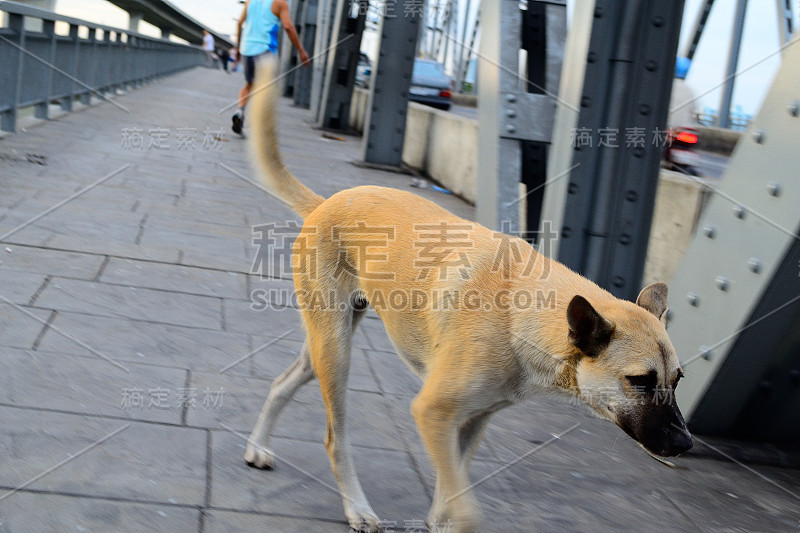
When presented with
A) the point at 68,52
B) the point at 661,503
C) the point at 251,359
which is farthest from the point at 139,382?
the point at 68,52

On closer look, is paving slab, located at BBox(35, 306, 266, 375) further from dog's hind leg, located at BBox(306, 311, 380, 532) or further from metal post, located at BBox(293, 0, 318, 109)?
metal post, located at BBox(293, 0, 318, 109)

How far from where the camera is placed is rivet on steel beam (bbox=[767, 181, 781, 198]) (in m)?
4.16

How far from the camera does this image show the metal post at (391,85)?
12.2 metres

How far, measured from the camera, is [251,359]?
16.6 ft

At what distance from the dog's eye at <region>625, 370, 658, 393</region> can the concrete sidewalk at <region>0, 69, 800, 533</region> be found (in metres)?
1.06

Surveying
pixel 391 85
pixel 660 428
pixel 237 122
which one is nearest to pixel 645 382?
pixel 660 428

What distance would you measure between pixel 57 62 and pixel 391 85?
17.2 feet

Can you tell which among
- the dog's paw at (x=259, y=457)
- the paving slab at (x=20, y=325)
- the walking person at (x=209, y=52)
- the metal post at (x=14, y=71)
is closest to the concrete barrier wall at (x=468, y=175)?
the dog's paw at (x=259, y=457)

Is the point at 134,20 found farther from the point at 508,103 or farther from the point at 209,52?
the point at 508,103

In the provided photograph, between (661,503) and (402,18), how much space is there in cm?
932

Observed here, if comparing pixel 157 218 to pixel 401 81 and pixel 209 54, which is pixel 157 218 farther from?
pixel 209 54

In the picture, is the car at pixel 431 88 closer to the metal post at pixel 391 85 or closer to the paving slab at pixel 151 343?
the metal post at pixel 391 85

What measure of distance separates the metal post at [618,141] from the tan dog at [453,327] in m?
1.66

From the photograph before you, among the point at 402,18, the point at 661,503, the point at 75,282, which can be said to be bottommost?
the point at 661,503
